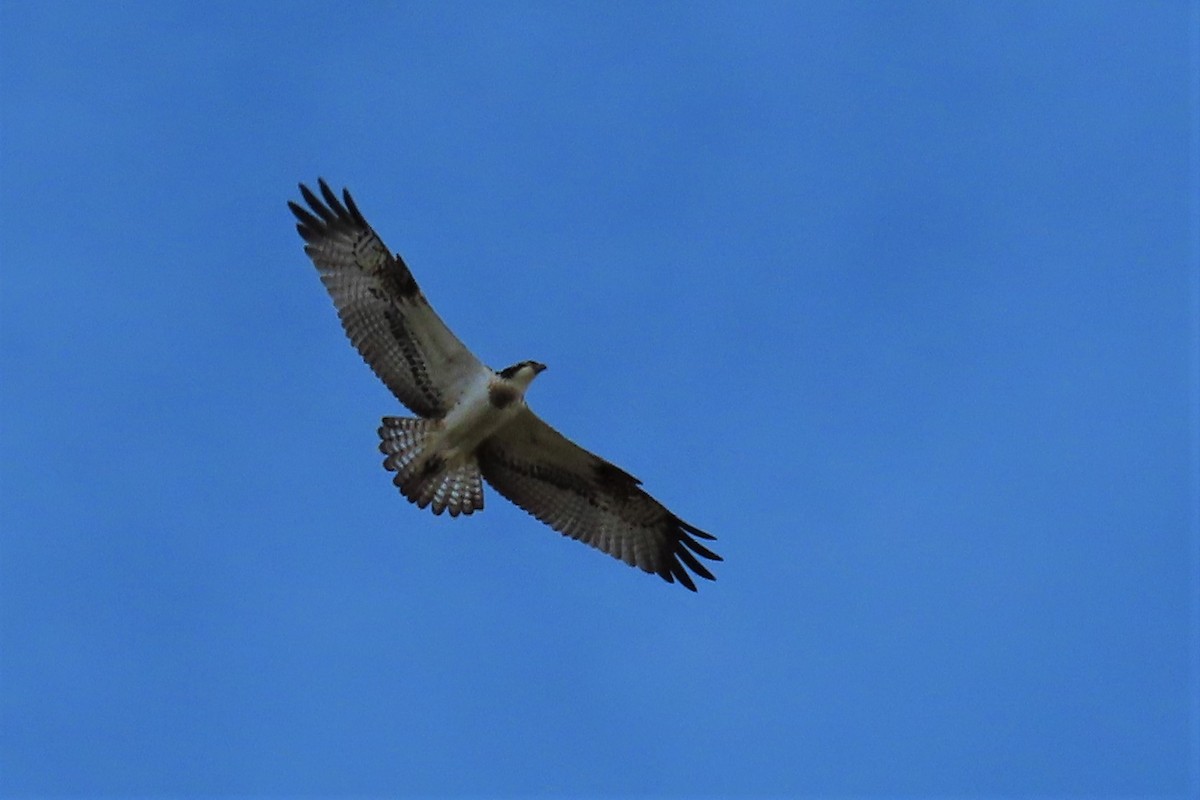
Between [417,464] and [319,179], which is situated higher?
[319,179]

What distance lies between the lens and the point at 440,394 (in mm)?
19000

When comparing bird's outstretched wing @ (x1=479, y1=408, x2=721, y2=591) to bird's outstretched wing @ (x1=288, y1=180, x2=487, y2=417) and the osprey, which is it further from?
bird's outstretched wing @ (x1=288, y1=180, x2=487, y2=417)

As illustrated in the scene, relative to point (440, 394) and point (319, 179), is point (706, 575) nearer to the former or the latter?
point (440, 394)

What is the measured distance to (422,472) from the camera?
18.8 meters

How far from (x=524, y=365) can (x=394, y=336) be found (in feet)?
3.75

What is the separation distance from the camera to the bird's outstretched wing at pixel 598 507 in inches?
767

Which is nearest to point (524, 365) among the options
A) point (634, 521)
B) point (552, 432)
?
point (552, 432)

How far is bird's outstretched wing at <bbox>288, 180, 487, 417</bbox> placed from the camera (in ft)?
61.5

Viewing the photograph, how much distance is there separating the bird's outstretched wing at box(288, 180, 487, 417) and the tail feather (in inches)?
14.4

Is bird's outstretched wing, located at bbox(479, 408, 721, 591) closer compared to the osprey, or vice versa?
the osprey

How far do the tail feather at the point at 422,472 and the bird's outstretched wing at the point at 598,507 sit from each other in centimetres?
56

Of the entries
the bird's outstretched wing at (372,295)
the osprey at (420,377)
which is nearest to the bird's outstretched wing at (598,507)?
the osprey at (420,377)

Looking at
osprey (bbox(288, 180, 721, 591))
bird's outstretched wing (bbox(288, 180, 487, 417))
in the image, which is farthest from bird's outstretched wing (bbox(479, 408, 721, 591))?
bird's outstretched wing (bbox(288, 180, 487, 417))

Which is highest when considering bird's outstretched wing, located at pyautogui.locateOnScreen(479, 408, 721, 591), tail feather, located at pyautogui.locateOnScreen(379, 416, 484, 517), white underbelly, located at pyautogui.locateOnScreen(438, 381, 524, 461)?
bird's outstretched wing, located at pyautogui.locateOnScreen(479, 408, 721, 591)
